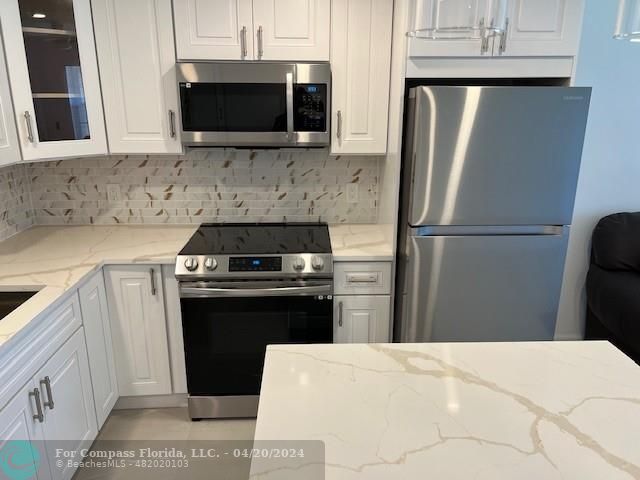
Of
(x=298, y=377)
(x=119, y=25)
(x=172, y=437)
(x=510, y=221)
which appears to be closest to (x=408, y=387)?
(x=298, y=377)

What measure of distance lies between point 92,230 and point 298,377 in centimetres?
205

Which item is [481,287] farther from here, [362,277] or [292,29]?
[292,29]

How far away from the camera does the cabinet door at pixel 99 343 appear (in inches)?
79.6

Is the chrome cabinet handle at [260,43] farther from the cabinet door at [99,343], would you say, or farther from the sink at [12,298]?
the sink at [12,298]

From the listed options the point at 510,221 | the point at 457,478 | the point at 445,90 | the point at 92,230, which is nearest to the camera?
the point at 457,478

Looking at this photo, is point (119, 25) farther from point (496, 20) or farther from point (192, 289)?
point (496, 20)

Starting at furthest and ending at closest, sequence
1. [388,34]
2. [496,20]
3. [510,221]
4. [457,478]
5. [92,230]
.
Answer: [92,230], [388,34], [510,221], [496,20], [457,478]

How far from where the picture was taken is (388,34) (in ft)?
7.36

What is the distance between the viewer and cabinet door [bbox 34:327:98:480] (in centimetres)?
166

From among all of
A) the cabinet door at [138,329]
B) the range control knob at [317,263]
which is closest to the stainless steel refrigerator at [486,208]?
the range control knob at [317,263]

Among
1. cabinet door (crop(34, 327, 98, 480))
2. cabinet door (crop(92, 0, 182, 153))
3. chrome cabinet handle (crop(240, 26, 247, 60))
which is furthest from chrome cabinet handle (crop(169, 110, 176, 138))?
cabinet door (crop(34, 327, 98, 480))

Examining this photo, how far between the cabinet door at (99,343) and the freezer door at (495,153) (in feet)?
4.90

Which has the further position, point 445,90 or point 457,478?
point 445,90

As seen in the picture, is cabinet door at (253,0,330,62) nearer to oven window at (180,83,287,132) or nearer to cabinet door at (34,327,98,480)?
oven window at (180,83,287,132)
